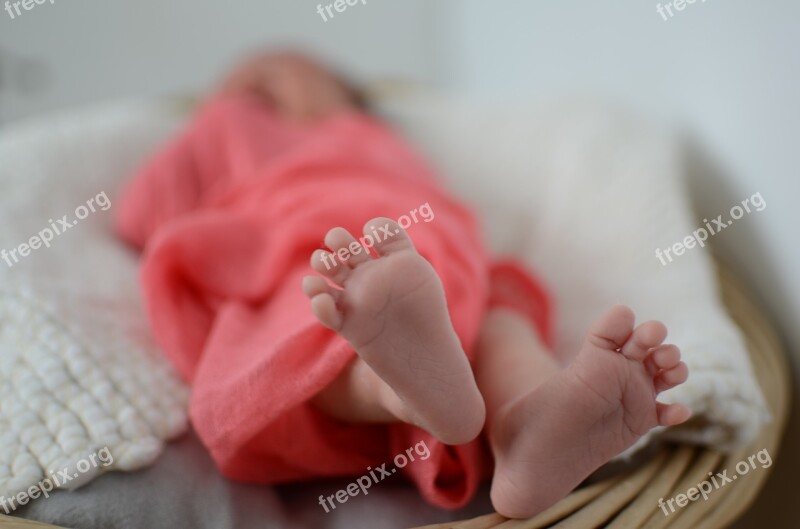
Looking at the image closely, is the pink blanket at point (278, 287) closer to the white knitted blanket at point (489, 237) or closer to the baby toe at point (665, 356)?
the white knitted blanket at point (489, 237)

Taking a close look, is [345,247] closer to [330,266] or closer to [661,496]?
[330,266]

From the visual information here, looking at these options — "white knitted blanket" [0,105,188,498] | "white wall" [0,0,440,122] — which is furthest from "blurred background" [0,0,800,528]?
"white knitted blanket" [0,105,188,498]

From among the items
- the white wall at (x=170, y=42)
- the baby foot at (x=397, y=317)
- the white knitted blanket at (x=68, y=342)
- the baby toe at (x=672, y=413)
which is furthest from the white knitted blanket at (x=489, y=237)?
the white wall at (x=170, y=42)

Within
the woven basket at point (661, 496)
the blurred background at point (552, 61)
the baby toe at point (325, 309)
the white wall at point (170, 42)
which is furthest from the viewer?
the white wall at point (170, 42)

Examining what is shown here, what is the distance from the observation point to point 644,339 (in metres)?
0.52

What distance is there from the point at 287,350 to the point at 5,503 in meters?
0.28

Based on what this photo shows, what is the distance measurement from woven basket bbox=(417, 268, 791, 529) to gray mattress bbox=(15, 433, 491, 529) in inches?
3.1

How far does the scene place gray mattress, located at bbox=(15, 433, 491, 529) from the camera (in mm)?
611

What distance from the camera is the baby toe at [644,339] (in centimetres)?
51

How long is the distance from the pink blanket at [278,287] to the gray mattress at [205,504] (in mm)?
22

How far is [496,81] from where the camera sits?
1704 mm

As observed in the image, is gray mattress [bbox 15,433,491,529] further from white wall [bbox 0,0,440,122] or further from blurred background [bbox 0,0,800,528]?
white wall [bbox 0,0,440,122]

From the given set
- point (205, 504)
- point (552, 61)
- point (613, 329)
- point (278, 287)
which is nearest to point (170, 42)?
point (552, 61)

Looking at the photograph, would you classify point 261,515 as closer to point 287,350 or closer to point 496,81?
point 287,350
